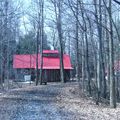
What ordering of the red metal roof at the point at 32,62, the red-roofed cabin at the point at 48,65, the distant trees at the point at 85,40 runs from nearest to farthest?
the distant trees at the point at 85,40 → the red-roofed cabin at the point at 48,65 → the red metal roof at the point at 32,62

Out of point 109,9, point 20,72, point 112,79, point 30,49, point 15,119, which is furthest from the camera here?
point 30,49

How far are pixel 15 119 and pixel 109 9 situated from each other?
7.05 meters

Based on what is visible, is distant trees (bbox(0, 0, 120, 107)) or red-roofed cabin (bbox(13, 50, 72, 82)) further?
red-roofed cabin (bbox(13, 50, 72, 82))

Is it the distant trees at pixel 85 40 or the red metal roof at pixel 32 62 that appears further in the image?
the red metal roof at pixel 32 62

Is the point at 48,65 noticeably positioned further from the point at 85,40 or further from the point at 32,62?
the point at 85,40

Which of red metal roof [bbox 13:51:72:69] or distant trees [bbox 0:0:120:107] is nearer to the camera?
distant trees [bbox 0:0:120:107]

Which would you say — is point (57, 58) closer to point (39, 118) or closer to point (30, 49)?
point (30, 49)

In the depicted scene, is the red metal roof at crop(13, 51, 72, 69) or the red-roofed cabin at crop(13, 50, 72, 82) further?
the red metal roof at crop(13, 51, 72, 69)

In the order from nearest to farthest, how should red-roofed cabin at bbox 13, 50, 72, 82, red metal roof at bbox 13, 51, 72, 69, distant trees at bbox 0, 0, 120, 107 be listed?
distant trees at bbox 0, 0, 120, 107 < red-roofed cabin at bbox 13, 50, 72, 82 < red metal roof at bbox 13, 51, 72, 69

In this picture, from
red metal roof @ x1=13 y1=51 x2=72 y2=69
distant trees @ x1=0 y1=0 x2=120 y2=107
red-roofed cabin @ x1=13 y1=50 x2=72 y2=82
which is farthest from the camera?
red metal roof @ x1=13 y1=51 x2=72 y2=69

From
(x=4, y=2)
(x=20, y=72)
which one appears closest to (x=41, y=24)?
(x=20, y=72)

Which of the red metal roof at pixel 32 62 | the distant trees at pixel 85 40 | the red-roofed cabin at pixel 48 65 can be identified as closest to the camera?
the distant trees at pixel 85 40

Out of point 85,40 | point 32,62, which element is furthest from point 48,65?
point 85,40

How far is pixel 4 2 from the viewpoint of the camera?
25328 millimetres
